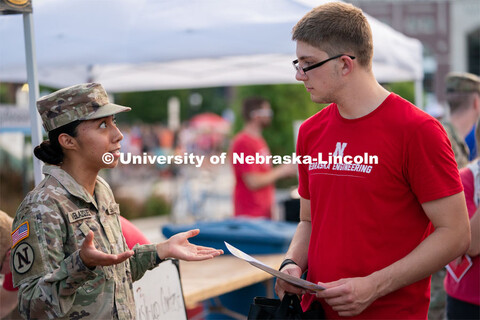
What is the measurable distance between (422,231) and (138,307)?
59.2 inches

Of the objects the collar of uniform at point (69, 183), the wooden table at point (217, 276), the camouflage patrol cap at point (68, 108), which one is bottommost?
the wooden table at point (217, 276)

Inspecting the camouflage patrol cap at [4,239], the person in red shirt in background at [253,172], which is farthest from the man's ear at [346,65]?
the person in red shirt in background at [253,172]

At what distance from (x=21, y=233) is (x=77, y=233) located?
0.19m

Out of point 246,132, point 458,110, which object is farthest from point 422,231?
point 246,132

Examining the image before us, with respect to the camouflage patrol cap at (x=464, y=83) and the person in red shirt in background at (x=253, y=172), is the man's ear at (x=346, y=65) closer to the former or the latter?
the camouflage patrol cap at (x=464, y=83)

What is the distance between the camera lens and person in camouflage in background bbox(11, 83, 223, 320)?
Answer: 201 cm

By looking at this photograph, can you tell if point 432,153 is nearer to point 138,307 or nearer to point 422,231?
point 422,231

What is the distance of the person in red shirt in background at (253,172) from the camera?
20.8 feet

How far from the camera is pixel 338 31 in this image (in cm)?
209

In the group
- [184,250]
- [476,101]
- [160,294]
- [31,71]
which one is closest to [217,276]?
[160,294]

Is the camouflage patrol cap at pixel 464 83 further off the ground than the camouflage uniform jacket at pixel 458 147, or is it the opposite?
the camouflage patrol cap at pixel 464 83

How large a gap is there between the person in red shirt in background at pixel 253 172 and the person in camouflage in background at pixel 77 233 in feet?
12.9

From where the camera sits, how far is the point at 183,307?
3277 mm

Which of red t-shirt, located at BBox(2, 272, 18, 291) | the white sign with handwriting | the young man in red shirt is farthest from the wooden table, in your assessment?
the young man in red shirt
